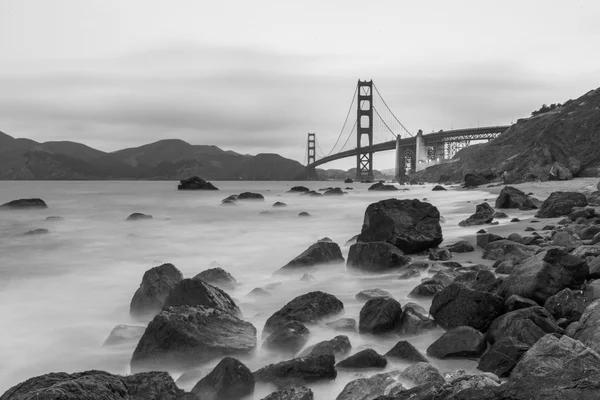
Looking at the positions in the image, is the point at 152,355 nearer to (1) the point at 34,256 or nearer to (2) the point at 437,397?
(2) the point at 437,397

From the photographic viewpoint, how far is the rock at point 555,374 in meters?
2.09

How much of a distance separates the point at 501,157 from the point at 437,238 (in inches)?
1527

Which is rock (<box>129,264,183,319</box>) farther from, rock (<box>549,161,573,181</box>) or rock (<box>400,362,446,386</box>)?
rock (<box>549,161,573,181</box>)

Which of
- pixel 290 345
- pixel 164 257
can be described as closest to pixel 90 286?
pixel 164 257

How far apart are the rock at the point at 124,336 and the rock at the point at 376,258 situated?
2813 millimetres

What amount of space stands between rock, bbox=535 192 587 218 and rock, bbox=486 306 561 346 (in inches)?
269

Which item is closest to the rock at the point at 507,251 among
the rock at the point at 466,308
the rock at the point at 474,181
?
the rock at the point at 466,308

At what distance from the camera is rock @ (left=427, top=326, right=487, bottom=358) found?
11.2 feet

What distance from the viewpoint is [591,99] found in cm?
3434

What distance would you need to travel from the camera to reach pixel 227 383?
3.05 meters

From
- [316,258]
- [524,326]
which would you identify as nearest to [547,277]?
[524,326]

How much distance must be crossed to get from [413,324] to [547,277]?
1.13 metres

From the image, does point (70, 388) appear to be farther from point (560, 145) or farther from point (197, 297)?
point (560, 145)

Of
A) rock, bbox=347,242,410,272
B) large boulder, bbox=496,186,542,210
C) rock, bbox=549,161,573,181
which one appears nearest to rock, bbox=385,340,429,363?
rock, bbox=347,242,410,272
